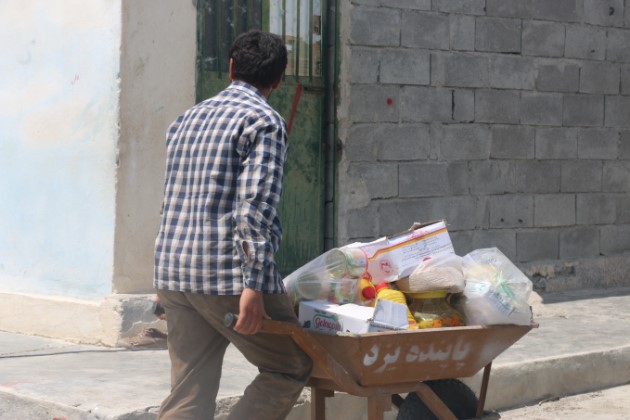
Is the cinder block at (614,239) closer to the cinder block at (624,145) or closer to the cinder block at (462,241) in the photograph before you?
the cinder block at (624,145)

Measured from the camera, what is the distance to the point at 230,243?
3.94m

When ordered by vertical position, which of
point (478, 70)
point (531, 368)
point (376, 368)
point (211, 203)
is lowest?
point (531, 368)

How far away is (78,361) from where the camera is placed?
20.3 ft

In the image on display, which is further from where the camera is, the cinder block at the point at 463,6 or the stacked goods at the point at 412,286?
the cinder block at the point at 463,6

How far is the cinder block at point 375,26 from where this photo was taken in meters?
7.95

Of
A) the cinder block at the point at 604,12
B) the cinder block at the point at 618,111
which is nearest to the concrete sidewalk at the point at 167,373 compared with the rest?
the cinder block at the point at 618,111

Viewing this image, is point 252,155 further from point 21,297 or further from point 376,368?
point 21,297

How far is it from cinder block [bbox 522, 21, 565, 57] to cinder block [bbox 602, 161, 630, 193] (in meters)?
1.18

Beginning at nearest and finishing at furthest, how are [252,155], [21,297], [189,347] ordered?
[252,155], [189,347], [21,297]

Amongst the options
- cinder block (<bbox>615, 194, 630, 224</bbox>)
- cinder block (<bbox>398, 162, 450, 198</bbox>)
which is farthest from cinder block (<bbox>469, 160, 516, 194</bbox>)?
cinder block (<bbox>615, 194, 630, 224</bbox>)

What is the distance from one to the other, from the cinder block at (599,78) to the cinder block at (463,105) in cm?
131

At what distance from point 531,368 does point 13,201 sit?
3533 millimetres

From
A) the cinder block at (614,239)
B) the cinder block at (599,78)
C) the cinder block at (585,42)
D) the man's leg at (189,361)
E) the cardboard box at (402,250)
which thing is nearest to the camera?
the man's leg at (189,361)

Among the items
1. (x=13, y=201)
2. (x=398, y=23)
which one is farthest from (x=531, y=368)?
(x=13, y=201)
